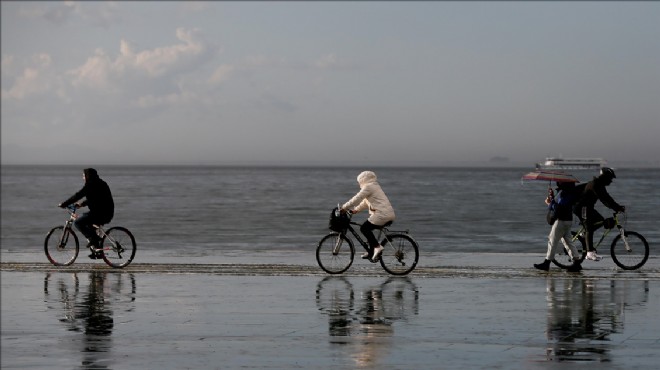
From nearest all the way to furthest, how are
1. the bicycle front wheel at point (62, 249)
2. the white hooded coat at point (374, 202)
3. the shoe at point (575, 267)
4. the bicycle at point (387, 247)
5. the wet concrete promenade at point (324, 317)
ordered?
the wet concrete promenade at point (324, 317) < the white hooded coat at point (374, 202) < the bicycle at point (387, 247) < the shoe at point (575, 267) < the bicycle front wheel at point (62, 249)

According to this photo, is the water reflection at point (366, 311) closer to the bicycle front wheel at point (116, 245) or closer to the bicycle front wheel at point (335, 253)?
the bicycle front wheel at point (335, 253)

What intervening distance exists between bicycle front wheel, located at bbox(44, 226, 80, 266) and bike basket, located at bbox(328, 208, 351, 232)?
5.23 metres

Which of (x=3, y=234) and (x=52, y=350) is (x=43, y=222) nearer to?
(x=3, y=234)

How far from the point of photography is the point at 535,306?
50.2 feet

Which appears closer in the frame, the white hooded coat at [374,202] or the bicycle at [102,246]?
the white hooded coat at [374,202]

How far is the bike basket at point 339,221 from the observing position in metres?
20.1

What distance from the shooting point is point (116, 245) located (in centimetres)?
2175

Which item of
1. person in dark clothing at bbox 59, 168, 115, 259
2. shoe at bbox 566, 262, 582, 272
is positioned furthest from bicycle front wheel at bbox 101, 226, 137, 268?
shoe at bbox 566, 262, 582, 272

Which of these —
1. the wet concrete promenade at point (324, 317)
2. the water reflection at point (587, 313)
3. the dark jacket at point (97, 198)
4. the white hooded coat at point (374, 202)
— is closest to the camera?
the wet concrete promenade at point (324, 317)

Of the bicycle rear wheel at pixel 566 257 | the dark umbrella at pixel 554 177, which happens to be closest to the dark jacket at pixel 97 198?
the dark umbrella at pixel 554 177

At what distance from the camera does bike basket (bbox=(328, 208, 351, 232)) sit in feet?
66.0

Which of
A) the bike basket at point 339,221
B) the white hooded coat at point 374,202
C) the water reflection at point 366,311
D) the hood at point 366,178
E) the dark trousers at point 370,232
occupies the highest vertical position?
the hood at point 366,178

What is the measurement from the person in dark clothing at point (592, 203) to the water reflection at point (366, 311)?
3.84 meters

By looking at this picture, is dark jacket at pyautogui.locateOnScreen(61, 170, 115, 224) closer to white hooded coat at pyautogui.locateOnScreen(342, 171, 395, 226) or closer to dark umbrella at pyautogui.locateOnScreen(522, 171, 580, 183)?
white hooded coat at pyautogui.locateOnScreen(342, 171, 395, 226)
